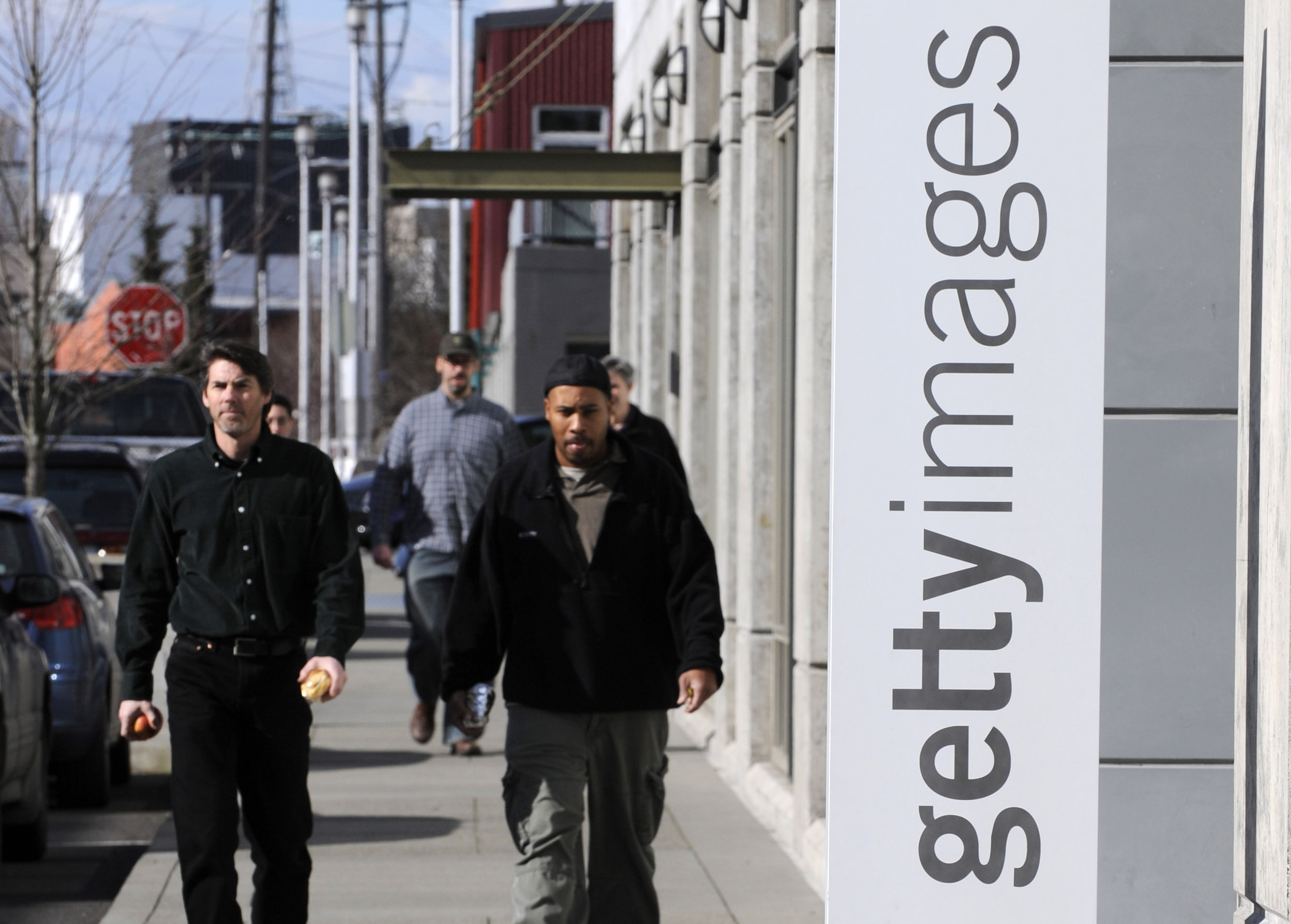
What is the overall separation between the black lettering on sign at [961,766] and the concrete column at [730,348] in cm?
626

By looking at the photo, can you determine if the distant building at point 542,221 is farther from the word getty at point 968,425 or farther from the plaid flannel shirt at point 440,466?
the word getty at point 968,425

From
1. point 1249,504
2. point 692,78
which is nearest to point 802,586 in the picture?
point 1249,504

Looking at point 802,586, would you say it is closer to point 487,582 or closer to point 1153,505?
point 487,582

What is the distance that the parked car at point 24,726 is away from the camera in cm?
795

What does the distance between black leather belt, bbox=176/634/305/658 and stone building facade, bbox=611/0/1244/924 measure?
1627 millimetres

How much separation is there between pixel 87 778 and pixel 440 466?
7.53ft

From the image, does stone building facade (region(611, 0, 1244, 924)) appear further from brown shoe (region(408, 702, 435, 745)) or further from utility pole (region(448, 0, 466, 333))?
utility pole (region(448, 0, 466, 333))

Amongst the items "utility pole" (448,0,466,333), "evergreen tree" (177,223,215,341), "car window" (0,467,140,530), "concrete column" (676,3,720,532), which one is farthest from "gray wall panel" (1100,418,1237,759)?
"utility pole" (448,0,466,333)

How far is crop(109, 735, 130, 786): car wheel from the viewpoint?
34.3ft

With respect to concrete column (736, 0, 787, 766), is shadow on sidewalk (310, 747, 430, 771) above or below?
below

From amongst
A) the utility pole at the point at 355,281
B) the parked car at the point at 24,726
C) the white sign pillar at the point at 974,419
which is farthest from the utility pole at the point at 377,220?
the white sign pillar at the point at 974,419

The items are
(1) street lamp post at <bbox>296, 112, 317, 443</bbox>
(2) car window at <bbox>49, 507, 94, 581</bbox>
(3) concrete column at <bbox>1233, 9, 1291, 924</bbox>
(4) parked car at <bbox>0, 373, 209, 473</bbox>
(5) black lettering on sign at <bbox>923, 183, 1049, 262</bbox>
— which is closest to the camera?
(3) concrete column at <bbox>1233, 9, 1291, 924</bbox>

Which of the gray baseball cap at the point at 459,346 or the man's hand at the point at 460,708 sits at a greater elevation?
the gray baseball cap at the point at 459,346

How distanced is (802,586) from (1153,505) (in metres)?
3.12
